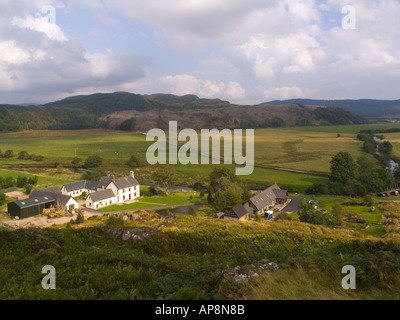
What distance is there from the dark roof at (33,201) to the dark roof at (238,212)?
29865 mm

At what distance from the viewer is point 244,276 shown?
9.53m

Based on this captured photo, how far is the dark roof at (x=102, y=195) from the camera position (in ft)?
161

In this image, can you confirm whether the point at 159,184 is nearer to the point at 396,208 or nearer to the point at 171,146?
the point at 396,208

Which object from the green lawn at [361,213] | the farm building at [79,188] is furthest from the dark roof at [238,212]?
the farm building at [79,188]

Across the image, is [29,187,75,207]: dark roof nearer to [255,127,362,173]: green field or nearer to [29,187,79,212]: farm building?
[29,187,79,212]: farm building

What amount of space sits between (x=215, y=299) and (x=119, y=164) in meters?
87.3

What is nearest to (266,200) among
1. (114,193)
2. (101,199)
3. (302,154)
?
(114,193)

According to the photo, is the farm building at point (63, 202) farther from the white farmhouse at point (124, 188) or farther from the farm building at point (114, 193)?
the white farmhouse at point (124, 188)

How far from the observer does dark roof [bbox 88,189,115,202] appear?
4894 cm

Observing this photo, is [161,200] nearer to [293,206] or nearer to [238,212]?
[238,212]

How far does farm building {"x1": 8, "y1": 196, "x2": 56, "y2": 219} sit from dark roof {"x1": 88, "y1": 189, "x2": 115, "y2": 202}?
243 inches

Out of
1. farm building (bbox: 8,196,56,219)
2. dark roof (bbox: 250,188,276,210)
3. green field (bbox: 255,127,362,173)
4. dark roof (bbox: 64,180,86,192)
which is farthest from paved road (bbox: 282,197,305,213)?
dark roof (bbox: 64,180,86,192)

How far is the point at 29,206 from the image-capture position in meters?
43.7

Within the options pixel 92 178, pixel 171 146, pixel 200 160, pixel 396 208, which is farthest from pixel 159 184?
pixel 171 146
